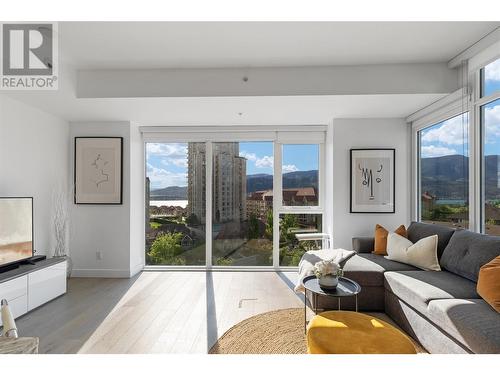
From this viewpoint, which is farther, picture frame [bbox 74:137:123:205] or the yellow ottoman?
picture frame [bbox 74:137:123:205]

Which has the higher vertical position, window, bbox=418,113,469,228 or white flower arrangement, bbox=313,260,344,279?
window, bbox=418,113,469,228

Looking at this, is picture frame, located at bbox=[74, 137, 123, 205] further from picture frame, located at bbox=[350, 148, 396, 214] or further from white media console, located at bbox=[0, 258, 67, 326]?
picture frame, located at bbox=[350, 148, 396, 214]

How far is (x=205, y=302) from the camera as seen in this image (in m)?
2.98

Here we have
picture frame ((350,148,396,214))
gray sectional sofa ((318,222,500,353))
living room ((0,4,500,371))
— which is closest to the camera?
gray sectional sofa ((318,222,500,353))

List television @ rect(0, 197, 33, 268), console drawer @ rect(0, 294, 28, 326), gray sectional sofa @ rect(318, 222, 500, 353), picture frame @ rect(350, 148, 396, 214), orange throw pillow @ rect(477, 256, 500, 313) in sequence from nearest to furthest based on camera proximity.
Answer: gray sectional sofa @ rect(318, 222, 500, 353) → orange throw pillow @ rect(477, 256, 500, 313) → console drawer @ rect(0, 294, 28, 326) → television @ rect(0, 197, 33, 268) → picture frame @ rect(350, 148, 396, 214)

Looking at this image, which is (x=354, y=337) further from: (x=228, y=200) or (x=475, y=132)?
(x=228, y=200)

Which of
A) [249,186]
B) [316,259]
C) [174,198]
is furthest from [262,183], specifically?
[316,259]

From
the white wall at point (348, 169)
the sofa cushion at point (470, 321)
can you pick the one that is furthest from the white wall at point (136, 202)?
the sofa cushion at point (470, 321)

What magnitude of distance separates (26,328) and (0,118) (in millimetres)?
2187

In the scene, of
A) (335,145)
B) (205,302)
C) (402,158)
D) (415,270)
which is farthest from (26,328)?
(402,158)

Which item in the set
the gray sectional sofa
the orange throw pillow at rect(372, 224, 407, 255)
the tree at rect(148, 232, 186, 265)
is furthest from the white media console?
the orange throw pillow at rect(372, 224, 407, 255)

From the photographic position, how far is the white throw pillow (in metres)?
2.65
